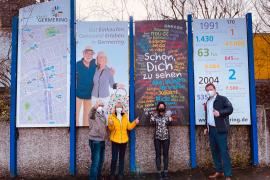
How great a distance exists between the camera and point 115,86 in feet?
27.0

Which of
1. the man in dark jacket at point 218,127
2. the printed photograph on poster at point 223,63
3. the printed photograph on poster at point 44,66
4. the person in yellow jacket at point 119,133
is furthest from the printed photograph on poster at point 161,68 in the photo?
the printed photograph on poster at point 44,66

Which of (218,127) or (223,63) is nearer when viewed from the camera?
(218,127)

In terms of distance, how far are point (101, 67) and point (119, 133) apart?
1769 mm

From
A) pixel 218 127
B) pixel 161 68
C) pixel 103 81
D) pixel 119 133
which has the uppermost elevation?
pixel 161 68

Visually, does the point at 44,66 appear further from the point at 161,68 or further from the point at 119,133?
the point at 161,68

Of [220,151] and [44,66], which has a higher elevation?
[44,66]

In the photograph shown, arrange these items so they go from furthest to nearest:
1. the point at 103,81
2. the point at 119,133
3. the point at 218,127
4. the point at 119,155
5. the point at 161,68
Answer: the point at 161,68
the point at 103,81
the point at 119,155
the point at 119,133
the point at 218,127

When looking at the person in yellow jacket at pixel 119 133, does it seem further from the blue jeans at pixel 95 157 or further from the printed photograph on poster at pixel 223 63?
the printed photograph on poster at pixel 223 63

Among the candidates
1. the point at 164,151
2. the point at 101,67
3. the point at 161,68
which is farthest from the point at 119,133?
the point at 161,68

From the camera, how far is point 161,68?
835cm

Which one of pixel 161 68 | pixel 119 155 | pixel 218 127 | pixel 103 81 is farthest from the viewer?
pixel 161 68

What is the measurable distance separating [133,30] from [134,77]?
1.19 metres

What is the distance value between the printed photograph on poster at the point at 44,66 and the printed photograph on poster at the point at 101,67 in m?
0.34

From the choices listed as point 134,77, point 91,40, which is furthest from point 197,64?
point 91,40
